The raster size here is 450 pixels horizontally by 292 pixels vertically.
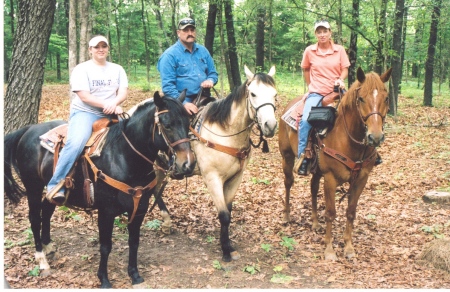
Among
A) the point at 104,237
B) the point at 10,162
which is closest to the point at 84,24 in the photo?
the point at 10,162

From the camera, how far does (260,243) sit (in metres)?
5.75

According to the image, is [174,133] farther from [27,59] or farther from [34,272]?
[27,59]

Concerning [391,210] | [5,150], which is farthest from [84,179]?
[391,210]

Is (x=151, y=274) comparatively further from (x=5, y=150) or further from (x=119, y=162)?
(x=5, y=150)

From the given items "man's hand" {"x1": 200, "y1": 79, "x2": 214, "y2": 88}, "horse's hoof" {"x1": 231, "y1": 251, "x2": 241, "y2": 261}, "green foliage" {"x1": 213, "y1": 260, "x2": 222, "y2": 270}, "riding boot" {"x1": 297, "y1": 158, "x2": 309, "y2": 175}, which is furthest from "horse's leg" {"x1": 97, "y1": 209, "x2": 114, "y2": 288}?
"riding boot" {"x1": 297, "y1": 158, "x2": 309, "y2": 175}

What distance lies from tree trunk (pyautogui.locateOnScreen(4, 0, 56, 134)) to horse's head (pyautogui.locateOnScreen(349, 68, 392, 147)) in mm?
5206

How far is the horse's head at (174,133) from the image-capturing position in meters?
3.62

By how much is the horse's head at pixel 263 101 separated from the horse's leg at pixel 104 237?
2.04 meters

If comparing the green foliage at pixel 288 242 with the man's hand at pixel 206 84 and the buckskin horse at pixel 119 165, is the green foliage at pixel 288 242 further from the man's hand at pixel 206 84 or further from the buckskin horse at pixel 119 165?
the man's hand at pixel 206 84

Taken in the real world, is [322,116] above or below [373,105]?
below

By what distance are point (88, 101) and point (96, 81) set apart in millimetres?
308

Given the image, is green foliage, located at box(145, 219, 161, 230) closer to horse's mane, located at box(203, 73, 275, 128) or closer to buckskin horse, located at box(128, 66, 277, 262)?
buckskin horse, located at box(128, 66, 277, 262)

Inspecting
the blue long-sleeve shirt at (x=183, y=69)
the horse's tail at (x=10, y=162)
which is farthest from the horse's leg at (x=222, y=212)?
the horse's tail at (x=10, y=162)

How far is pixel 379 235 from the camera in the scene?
19.7ft
